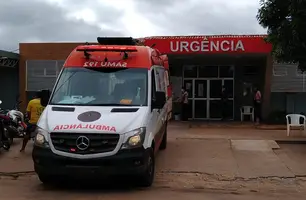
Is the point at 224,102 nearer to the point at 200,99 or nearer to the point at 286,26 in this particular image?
the point at 200,99

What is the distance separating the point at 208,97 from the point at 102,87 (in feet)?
52.0

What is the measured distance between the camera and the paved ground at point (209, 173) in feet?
27.5

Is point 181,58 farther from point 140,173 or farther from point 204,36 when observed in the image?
point 140,173

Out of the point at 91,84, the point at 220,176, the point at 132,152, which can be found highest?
the point at 91,84

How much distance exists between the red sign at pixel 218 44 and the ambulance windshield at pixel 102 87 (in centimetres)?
1147

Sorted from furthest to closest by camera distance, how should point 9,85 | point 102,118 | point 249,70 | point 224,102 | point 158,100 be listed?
point 9,85 < point 249,70 < point 224,102 < point 158,100 < point 102,118

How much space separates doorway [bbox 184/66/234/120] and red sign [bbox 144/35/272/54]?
13.6ft

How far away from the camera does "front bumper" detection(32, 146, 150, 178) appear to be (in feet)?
26.1

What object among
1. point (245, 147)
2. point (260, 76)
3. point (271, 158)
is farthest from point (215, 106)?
point (271, 158)

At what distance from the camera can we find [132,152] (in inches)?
317

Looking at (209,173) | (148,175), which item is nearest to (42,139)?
(148,175)

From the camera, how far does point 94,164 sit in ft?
26.2

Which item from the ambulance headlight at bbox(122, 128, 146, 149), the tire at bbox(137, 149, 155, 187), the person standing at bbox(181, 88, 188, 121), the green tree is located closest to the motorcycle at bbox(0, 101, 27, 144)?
the tire at bbox(137, 149, 155, 187)

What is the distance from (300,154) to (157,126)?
16.9ft
